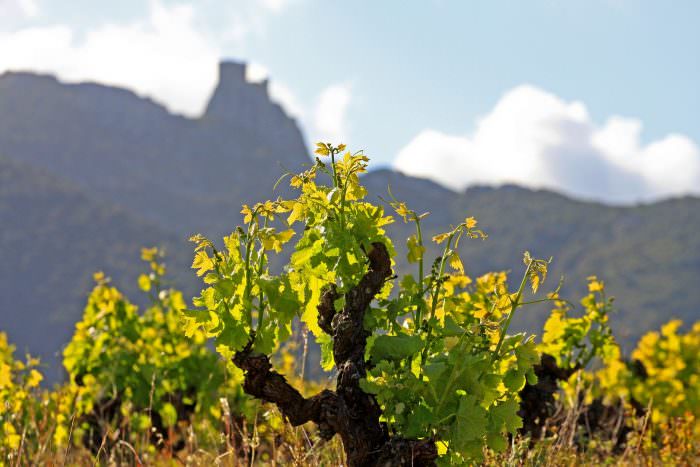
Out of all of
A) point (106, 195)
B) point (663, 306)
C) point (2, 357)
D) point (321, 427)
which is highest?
point (106, 195)

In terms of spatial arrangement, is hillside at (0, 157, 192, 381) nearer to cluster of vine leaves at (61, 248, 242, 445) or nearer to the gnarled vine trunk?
cluster of vine leaves at (61, 248, 242, 445)

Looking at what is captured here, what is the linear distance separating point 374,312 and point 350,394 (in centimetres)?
35

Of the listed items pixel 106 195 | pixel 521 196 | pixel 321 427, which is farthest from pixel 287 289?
pixel 106 195

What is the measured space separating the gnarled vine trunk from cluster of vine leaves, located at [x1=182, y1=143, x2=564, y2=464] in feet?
0.17

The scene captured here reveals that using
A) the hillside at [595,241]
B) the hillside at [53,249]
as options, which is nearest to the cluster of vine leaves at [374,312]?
the hillside at [595,241]

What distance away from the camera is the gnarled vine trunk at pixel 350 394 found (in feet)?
9.89

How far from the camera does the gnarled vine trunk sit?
3.02m

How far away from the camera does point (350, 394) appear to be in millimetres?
3115

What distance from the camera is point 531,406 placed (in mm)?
5441

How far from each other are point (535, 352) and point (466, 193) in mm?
182007

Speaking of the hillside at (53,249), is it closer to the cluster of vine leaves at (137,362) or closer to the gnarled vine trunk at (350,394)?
the cluster of vine leaves at (137,362)

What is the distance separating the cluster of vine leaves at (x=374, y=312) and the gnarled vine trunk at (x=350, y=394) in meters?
0.05

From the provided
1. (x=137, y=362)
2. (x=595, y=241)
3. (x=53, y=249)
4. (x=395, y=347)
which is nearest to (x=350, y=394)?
(x=395, y=347)

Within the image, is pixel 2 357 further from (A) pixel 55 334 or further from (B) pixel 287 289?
(A) pixel 55 334
